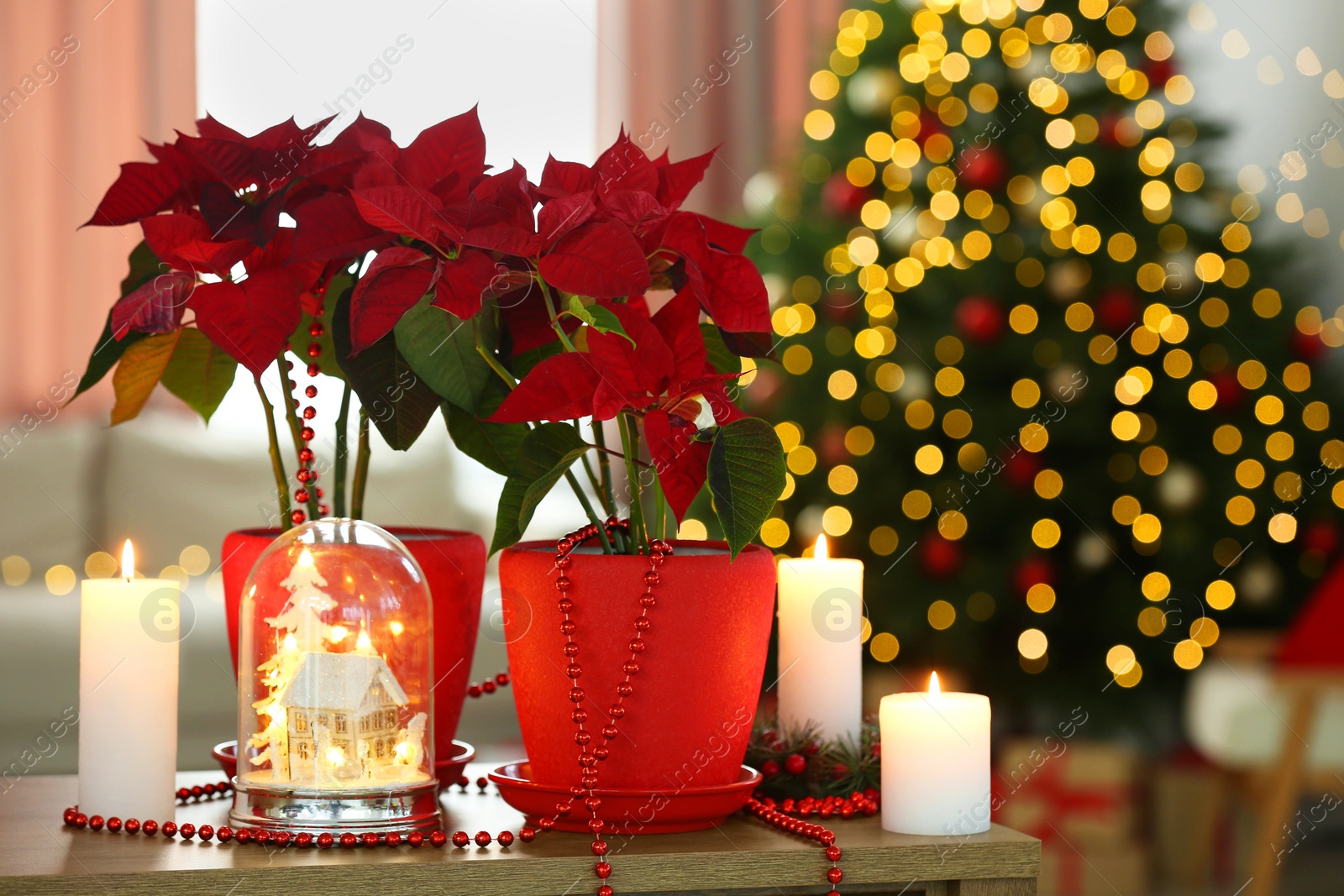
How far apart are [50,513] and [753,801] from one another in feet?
7.80

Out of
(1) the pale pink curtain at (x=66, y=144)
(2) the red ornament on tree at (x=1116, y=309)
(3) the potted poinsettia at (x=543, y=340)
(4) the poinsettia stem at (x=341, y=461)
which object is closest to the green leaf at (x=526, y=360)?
(3) the potted poinsettia at (x=543, y=340)

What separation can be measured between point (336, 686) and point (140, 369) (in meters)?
0.25

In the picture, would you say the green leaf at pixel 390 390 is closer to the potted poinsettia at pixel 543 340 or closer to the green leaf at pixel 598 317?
the potted poinsettia at pixel 543 340

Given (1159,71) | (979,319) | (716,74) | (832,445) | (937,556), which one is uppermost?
(716,74)

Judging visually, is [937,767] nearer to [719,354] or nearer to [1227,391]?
[719,354]

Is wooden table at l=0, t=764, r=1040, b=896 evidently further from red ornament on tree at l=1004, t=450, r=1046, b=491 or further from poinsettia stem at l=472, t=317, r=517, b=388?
red ornament on tree at l=1004, t=450, r=1046, b=491

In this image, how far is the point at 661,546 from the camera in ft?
2.07

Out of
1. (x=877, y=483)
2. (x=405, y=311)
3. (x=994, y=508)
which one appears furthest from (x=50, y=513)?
(x=405, y=311)

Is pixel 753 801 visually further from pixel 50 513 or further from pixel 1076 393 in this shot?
pixel 50 513

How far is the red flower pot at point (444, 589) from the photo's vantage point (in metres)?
0.72

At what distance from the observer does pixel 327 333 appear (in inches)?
29.8

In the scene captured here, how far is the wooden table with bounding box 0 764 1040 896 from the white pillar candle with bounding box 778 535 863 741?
0.12 metres

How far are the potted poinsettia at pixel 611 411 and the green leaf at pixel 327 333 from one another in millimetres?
92

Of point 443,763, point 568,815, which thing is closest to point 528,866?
point 568,815
